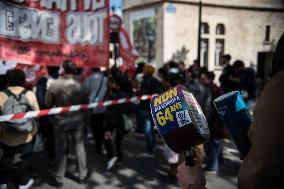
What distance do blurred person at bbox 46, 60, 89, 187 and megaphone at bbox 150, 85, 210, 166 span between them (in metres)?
3.23

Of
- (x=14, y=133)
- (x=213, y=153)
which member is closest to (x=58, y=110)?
(x=14, y=133)

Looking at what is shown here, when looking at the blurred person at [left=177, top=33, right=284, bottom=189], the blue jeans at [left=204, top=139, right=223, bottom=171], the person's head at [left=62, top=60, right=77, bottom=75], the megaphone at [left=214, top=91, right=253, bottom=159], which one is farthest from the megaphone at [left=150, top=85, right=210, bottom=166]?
the blue jeans at [left=204, top=139, right=223, bottom=171]

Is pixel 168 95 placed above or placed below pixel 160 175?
above

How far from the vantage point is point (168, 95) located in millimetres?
1671

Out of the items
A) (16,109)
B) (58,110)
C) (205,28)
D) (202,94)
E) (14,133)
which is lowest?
(14,133)

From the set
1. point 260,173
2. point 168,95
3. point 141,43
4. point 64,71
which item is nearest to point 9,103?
point 64,71

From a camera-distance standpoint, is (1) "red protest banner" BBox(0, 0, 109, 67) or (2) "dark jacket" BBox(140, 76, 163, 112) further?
(2) "dark jacket" BBox(140, 76, 163, 112)

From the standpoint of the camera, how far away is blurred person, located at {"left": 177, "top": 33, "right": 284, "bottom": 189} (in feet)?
3.20

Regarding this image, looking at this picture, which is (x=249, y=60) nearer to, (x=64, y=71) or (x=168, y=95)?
(x=64, y=71)

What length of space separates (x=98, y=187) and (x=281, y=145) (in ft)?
13.2

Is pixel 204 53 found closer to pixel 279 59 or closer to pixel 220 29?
pixel 220 29

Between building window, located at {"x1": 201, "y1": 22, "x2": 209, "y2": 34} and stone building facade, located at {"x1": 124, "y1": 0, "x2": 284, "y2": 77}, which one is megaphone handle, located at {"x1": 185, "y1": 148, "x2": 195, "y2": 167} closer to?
stone building facade, located at {"x1": 124, "y1": 0, "x2": 284, "y2": 77}

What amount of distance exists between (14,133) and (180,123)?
3065 millimetres

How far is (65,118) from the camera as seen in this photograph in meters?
4.71
